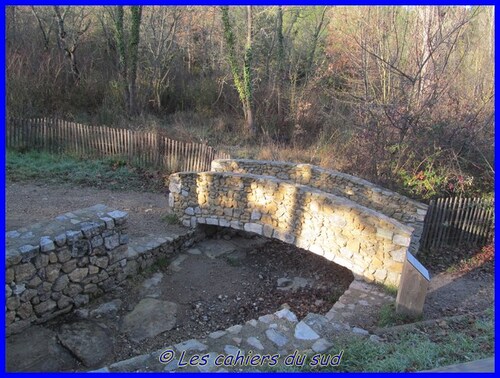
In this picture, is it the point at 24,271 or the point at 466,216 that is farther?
the point at 466,216

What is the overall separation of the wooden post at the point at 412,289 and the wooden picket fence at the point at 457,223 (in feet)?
10.3

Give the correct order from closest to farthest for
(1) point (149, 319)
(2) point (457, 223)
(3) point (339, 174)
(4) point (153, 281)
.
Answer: (1) point (149, 319) → (4) point (153, 281) → (2) point (457, 223) → (3) point (339, 174)

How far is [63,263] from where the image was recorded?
562cm

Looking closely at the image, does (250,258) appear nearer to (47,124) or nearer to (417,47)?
(417,47)

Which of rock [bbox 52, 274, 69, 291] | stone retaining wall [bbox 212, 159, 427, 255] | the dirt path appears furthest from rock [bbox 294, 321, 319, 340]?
stone retaining wall [bbox 212, 159, 427, 255]

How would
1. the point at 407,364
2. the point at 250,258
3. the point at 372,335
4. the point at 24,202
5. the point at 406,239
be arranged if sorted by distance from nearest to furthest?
the point at 407,364 → the point at 372,335 → the point at 406,239 → the point at 250,258 → the point at 24,202

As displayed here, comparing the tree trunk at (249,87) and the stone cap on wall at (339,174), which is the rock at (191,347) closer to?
the stone cap on wall at (339,174)

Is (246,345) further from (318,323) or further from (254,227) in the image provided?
(254,227)

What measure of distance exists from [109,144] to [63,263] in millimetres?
8316

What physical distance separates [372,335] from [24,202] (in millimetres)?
8048

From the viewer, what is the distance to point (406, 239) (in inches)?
237

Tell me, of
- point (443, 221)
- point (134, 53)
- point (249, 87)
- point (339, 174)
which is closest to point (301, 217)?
point (339, 174)

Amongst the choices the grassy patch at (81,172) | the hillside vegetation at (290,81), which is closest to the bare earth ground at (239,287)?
the grassy patch at (81,172)

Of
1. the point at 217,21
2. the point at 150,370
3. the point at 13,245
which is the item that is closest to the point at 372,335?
the point at 150,370
